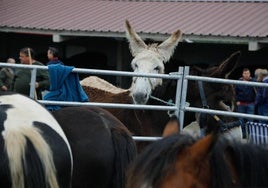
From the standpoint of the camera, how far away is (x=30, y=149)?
305 centimetres

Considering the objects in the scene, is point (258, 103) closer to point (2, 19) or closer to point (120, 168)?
point (120, 168)

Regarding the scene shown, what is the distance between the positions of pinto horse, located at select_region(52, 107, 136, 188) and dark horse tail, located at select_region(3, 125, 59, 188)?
0.57 metres

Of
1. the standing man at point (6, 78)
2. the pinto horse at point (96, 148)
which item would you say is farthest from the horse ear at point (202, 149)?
the standing man at point (6, 78)

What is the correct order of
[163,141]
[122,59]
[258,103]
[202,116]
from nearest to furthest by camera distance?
1. [163,141]
2. [202,116]
3. [258,103]
4. [122,59]

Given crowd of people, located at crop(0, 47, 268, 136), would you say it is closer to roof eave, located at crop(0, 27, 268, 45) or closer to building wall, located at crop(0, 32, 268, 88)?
roof eave, located at crop(0, 27, 268, 45)

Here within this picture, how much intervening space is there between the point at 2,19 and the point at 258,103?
977 centimetres

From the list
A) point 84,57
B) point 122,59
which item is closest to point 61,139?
point 122,59

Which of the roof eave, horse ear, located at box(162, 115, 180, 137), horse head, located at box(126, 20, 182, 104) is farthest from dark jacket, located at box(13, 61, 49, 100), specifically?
the roof eave

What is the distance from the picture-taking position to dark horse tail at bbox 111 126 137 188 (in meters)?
3.85

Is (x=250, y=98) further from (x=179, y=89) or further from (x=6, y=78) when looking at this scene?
(x=6, y=78)

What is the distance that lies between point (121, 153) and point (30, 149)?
3.08 feet

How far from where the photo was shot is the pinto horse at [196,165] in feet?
7.89

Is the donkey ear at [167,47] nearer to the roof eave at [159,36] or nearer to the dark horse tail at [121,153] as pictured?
the dark horse tail at [121,153]

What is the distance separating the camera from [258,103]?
8664 mm
